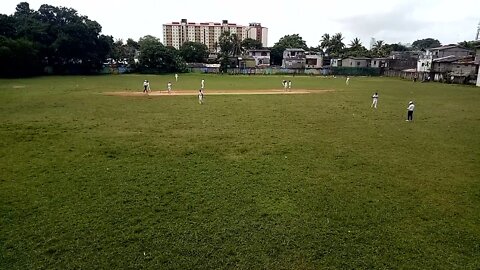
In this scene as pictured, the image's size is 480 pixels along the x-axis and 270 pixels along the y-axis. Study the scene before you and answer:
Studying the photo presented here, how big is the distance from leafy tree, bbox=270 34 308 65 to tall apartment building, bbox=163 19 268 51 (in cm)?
Answer: 4795

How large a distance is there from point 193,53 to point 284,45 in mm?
32259

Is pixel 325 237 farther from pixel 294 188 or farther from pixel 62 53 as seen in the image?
pixel 62 53

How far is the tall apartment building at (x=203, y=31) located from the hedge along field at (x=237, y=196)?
155 meters

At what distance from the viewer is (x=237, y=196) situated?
996 cm

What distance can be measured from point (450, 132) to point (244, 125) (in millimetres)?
11550

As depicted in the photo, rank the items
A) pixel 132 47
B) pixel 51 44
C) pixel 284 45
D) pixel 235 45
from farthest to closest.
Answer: pixel 284 45 < pixel 132 47 < pixel 235 45 < pixel 51 44

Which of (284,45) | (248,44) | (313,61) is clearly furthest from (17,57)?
(284,45)

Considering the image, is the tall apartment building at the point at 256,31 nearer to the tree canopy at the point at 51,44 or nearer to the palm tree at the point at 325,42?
the palm tree at the point at 325,42

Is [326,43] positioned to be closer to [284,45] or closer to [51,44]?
[284,45]

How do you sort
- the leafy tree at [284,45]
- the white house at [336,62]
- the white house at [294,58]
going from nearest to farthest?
the white house at [336,62], the white house at [294,58], the leafy tree at [284,45]

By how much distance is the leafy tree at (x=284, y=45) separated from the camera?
106188mm

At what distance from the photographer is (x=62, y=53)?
64.9 metres

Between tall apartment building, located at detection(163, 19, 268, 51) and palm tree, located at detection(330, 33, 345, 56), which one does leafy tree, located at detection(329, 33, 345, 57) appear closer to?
palm tree, located at detection(330, 33, 345, 56)

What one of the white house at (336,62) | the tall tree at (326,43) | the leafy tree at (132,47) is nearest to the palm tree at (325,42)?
the tall tree at (326,43)
